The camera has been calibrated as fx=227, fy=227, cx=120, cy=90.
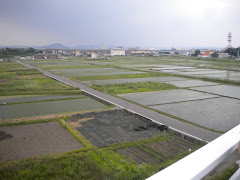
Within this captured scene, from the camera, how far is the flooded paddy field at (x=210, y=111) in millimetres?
10719

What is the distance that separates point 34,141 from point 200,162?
799 cm

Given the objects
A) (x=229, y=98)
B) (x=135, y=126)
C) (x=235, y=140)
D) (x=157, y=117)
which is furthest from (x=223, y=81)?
(x=235, y=140)

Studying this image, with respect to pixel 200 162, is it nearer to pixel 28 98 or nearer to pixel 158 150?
pixel 158 150

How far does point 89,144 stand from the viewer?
839cm

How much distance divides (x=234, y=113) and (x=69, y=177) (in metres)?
10.3

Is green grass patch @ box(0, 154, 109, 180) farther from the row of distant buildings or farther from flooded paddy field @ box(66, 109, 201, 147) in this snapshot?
the row of distant buildings

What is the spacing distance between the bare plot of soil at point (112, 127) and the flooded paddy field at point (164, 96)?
11.3ft

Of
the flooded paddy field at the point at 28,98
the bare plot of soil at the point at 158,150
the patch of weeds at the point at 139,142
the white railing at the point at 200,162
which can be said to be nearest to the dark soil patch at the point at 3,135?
the patch of weeds at the point at 139,142

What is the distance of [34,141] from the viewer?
8562 mm

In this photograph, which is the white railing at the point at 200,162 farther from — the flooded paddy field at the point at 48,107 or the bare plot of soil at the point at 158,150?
the flooded paddy field at the point at 48,107

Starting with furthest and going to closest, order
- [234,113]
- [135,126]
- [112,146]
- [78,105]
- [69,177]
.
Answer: [78,105] → [234,113] → [135,126] → [112,146] → [69,177]

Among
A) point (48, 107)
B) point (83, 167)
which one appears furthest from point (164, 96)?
point (83, 167)

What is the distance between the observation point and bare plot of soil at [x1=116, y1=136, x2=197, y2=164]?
7.23m

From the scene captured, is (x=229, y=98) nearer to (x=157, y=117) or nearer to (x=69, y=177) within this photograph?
(x=157, y=117)
